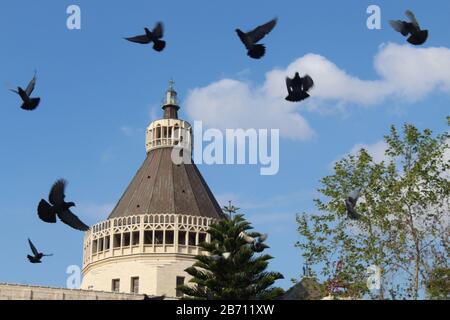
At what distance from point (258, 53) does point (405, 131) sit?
10226mm

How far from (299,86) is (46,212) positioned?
8847 mm

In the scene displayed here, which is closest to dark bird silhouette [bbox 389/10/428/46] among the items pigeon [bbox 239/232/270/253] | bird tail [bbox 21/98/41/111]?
bird tail [bbox 21/98/41/111]

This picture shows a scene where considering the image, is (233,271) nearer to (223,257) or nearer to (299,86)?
(223,257)

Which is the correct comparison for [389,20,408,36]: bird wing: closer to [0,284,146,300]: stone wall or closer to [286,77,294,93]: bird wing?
[286,77,294,93]: bird wing

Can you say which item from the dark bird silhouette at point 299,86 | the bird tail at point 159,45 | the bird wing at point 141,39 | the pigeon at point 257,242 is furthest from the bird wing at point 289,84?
the pigeon at point 257,242

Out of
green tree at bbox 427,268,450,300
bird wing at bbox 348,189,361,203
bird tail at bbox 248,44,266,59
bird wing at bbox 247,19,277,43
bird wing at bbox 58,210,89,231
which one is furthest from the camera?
bird wing at bbox 348,189,361,203

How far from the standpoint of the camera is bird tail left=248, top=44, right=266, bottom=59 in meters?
26.2

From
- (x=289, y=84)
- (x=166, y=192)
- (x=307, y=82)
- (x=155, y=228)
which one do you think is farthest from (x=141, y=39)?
(x=166, y=192)

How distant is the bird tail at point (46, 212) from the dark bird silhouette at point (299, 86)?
8269 millimetres

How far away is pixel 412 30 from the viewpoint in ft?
90.0

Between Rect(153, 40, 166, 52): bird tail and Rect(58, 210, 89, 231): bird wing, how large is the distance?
19.3 ft

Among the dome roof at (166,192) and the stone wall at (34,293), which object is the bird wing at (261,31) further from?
the dome roof at (166,192)

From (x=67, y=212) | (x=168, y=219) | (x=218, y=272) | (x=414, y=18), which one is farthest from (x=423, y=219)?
(x=168, y=219)

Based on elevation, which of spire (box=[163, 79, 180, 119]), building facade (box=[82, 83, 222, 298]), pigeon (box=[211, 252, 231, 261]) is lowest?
pigeon (box=[211, 252, 231, 261])
